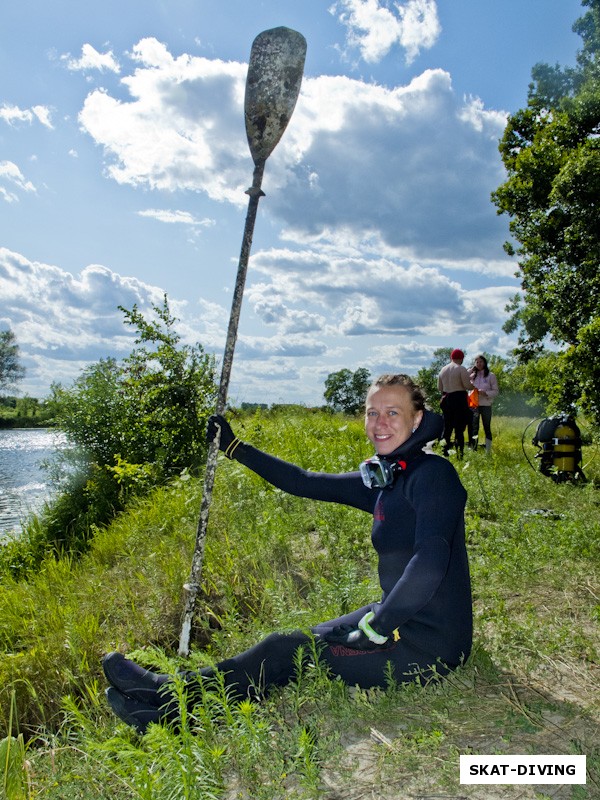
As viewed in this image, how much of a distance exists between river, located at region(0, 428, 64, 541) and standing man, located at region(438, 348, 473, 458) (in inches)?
319

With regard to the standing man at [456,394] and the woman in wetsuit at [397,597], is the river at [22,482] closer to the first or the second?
the standing man at [456,394]

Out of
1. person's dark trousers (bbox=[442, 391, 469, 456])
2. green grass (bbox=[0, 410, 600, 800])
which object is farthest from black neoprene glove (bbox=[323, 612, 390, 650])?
person's dark trousers (bbox=[442, 391, 469, 456])

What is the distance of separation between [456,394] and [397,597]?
9142mm

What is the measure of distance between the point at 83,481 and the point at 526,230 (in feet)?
40.7

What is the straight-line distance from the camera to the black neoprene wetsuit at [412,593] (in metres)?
2.68

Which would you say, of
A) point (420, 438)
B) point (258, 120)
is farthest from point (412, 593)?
point (258, 120)

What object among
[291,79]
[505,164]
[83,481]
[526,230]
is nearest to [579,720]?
[291,79]

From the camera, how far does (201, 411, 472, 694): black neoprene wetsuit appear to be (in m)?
2.68

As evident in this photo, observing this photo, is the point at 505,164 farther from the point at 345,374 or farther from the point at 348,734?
the point at 345,374

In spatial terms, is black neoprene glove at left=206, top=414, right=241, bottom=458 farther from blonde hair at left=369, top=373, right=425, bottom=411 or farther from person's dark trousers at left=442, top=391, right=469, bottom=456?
person's dark trousers at left=442, top=391, right=469, bottom=456

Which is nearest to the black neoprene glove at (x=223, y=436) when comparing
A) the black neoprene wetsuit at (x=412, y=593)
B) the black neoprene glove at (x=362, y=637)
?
the black neoprene wetsuit at (x=412, y=593)

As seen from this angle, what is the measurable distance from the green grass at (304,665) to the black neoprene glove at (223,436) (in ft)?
3.12

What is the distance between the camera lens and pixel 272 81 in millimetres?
4090

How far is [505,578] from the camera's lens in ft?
15.9
